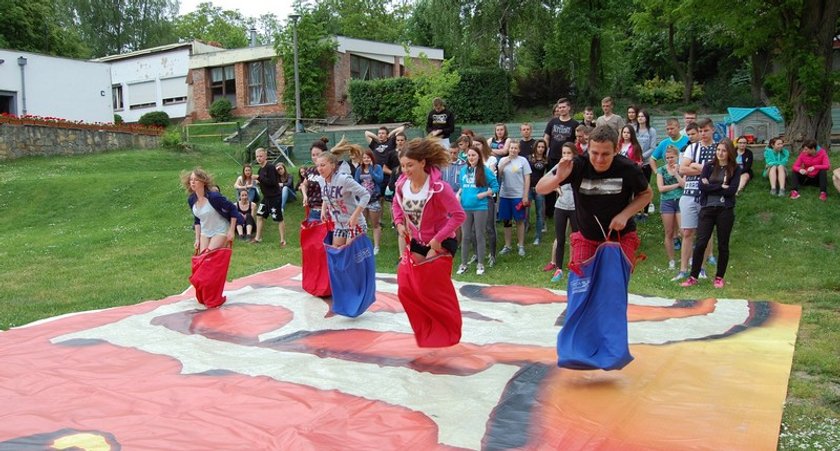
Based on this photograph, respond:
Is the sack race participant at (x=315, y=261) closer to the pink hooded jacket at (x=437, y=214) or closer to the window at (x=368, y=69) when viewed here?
the pink hooded jacket at (x=437, y=214)

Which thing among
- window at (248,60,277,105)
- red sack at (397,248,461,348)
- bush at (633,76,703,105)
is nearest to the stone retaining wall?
window at (248,60,277,105)

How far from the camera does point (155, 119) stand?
1451 inches

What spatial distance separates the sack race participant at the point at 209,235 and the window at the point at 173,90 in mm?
32060

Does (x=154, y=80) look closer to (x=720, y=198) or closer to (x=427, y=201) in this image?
(x=720, y=198)

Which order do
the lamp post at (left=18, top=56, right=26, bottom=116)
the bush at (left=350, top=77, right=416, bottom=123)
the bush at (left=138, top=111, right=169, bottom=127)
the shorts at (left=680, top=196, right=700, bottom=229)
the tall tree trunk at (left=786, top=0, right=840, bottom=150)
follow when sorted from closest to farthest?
the shorts at (left=680, top=196, right=700, bottom=229) → the tall tree trunk at (left=786, top=0, right=840, bottom=150) → the bush at (left=350, top=77, right=416, bottom=123) → the lamp post at (left=18, top=56, right=26, bottom=116) → the bush at (left=138, top=111, right=169, bottom=127)

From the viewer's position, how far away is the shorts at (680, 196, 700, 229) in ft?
28.8

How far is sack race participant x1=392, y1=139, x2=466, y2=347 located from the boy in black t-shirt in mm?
1046

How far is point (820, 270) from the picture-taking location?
8.99 metres

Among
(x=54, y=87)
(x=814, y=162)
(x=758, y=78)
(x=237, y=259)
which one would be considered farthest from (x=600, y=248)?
(x=54, y=87)

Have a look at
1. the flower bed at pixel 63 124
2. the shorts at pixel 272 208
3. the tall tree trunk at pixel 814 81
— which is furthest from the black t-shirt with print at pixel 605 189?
the flower bed at pixel 63 124

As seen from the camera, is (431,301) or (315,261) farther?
(315,261)

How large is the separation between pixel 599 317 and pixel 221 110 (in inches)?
1288

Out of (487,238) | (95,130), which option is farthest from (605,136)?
(95,130)

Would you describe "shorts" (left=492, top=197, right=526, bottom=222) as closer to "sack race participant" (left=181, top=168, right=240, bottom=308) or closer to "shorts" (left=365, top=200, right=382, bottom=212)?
"shorts" (left=365, top=200, right=382, bottom=212)
